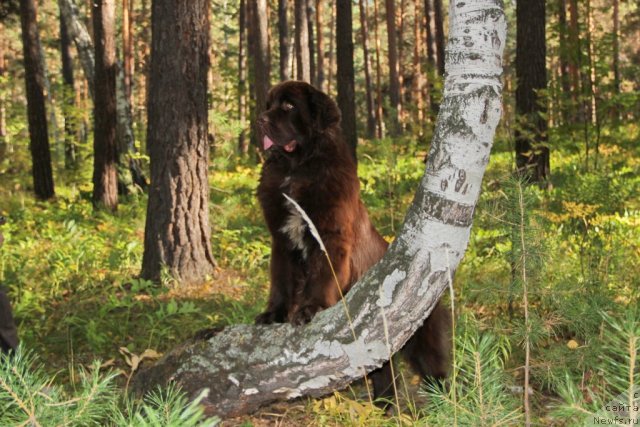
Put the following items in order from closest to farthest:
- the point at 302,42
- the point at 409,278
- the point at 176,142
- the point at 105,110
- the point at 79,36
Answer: the point at 409,278 → the point at 176,142 → the point at 105,110 → the point at 79,36 → the point at 302,42

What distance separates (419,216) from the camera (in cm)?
300

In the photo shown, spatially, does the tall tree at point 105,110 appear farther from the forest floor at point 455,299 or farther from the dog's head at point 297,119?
the dog's head at point 297,119

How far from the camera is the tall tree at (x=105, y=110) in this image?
37.2ft

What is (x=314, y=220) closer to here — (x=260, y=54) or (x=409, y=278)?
(x=409, y=278)

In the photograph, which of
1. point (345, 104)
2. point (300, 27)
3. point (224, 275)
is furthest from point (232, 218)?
point (300, 27)

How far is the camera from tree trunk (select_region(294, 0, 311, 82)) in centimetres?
1833

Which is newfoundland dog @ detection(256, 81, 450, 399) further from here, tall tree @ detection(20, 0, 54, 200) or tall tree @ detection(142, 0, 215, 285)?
tall tree @ detection(20, 0, 54, 200)

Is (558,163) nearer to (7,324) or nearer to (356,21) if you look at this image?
(7,324)

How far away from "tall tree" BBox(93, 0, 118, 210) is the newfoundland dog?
25.5 feet

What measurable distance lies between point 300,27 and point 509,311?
51.4 feet

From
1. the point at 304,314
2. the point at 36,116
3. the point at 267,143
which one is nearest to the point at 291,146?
the point at 267,143

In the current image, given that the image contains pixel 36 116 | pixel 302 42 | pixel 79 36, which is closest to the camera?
pixel 79 36

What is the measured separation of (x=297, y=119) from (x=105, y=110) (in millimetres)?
8429

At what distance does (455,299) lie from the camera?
14.4ft
